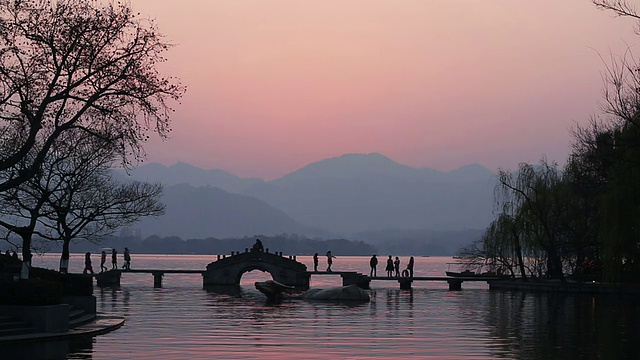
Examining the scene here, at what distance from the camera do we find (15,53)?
31.6 m

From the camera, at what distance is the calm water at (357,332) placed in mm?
26266

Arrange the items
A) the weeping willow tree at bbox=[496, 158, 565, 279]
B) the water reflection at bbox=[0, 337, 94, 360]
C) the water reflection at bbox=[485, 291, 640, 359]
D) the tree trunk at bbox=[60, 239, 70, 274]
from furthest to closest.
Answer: the weeping willow tree at bbox=[496, 158, 565, 279]
the tree trunk at bbox=[60, 239, 70, 274]
the water reflection at bbox=[485, 291, 640, 359]
the water reflection at bbox=[0, 337, 94, 360]

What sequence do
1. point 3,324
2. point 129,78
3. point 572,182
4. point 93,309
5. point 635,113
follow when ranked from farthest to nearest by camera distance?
point 572,182, point 635,113, point 93,309, point 129,78, point 3,324

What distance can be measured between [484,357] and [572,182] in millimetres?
47239

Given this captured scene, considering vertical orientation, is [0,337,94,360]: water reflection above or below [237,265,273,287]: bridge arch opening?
below

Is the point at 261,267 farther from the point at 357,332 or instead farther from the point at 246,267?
the point at 357,332

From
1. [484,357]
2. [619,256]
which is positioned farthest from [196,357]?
[619,256]

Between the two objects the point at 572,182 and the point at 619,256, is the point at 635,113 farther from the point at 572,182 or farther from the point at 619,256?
the point at 572,182

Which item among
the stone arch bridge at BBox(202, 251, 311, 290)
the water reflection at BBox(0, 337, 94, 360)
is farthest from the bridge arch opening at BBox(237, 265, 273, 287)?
the water reflection at BBox(0, 337, 94, 360)

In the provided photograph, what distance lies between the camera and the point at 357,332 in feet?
111

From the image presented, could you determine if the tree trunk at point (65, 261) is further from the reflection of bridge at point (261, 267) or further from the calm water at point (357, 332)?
the reflection of bridge at point (261, 267)

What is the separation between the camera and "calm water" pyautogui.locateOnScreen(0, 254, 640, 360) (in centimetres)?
2627

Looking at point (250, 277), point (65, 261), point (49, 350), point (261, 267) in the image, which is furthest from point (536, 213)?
point (250, 277)

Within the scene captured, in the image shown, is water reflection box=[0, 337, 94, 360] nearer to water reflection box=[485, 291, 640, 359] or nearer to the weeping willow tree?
water reflection box=[485, 291, 640, 359]
